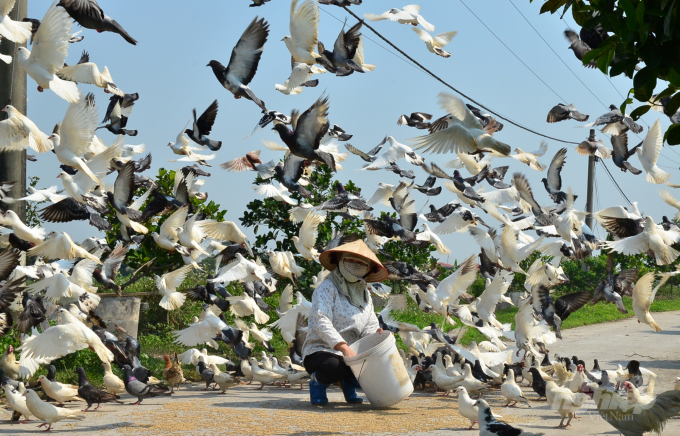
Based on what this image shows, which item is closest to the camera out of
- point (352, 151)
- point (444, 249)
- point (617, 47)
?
point (617, 47)

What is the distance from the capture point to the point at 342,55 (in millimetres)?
6758

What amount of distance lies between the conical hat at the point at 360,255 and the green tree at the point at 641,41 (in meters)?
2.56

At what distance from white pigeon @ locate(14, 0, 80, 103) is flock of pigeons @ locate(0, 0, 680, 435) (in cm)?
1

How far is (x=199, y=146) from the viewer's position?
793 centimetres

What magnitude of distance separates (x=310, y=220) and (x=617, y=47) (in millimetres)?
5331

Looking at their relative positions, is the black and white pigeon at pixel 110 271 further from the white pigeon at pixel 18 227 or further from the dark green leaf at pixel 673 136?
the dark green leaf at pixel 673 136

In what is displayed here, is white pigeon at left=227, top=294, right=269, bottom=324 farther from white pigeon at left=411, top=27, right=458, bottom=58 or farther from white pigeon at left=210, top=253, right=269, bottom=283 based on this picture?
white pigeon at left=411, top=27, right=458, bottom=58

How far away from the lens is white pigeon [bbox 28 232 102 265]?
6.38 meters

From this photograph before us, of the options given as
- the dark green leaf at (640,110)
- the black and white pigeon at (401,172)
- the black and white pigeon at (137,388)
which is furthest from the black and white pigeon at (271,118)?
the dark green leaf at (640,110)

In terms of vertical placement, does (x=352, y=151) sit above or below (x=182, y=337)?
above

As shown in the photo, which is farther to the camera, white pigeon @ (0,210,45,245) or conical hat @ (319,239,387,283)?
white pigeon @ (0,210,45,245)

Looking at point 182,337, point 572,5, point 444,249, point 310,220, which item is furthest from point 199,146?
point 572,5

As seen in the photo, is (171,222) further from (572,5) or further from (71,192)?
(572,5)

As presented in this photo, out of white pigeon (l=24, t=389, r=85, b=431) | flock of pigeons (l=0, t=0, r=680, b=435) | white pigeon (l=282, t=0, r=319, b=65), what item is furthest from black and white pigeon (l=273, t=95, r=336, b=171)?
white pigeon (l=24, t=389, r=85, b=431)
